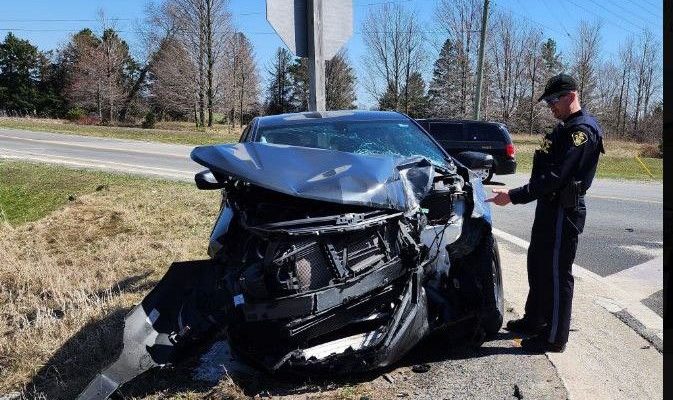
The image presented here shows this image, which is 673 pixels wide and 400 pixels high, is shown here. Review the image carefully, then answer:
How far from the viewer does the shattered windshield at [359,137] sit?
471 centimetres

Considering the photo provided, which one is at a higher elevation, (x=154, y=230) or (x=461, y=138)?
(x=461, y=138)

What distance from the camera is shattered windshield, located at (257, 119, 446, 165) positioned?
4707 millimetres

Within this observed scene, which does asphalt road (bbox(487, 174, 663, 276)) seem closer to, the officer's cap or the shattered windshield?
the shattered windshield

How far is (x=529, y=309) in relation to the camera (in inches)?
158

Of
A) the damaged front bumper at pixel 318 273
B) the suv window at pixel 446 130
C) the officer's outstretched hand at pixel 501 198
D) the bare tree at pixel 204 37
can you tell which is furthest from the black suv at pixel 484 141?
the bare tree at pixel 204 37

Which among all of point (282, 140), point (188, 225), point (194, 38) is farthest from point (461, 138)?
point (194, 38)

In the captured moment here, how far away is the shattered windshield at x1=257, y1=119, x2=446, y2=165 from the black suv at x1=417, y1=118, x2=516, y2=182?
10.8 meters

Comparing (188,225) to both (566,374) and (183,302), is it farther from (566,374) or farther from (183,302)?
(566,374)

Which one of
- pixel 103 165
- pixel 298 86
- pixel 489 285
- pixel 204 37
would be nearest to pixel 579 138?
pixel 489 285

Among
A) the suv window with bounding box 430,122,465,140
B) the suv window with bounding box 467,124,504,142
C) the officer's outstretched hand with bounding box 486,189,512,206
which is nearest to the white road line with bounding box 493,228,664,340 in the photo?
the officer's outstretched hand with bounding box 486,189,512,206

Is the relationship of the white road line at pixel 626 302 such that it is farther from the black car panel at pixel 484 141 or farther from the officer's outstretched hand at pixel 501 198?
the black car panel at pixel 484 141

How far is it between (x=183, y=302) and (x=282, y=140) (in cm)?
171

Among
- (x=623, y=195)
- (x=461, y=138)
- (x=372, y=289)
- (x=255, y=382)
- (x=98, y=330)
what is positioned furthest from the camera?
(x=461, y=138)

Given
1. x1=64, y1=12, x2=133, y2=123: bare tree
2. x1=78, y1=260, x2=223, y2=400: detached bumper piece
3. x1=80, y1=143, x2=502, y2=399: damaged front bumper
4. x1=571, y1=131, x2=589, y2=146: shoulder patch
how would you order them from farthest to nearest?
x1=64, y1=12, x2=133, y2=123: bare tree
x1=571, y1=131, x2=589, y2=146: shoulder patch
x1=78, y1=260, x2=223, y2=400: detached bumper piece
x1=80, y1=143, x2=502, y2=399: damaged front bumper
